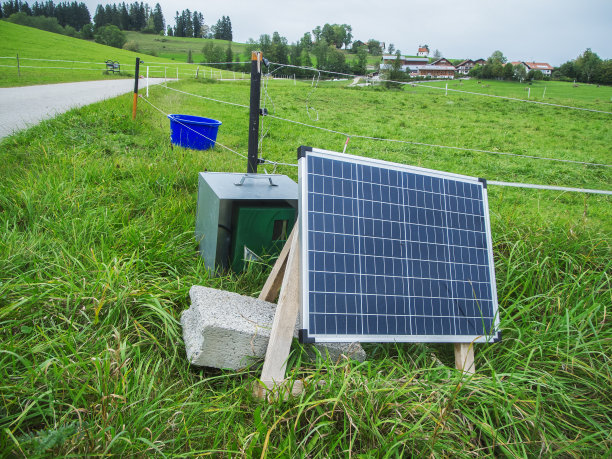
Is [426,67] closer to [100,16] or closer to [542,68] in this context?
[542,68]

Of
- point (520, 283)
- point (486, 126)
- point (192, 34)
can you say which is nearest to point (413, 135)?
point (486, 126)

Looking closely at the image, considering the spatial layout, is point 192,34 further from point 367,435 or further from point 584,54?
point 367,435

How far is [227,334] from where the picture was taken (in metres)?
2.51

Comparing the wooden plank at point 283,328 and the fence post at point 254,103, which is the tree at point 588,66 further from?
the wooden plank at point 283,328

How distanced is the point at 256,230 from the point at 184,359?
1.23 m

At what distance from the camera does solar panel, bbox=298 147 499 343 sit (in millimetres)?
2475

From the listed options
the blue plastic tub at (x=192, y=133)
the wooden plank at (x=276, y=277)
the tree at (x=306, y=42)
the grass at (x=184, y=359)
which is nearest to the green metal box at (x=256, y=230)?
the grass at (x=184, y=359)

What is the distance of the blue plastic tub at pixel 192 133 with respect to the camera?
24.2 feet

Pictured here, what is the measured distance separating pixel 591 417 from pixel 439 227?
4.53 ft

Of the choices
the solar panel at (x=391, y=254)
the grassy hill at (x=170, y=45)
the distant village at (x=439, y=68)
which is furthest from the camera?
the grassy hill at (x=170, y=45)

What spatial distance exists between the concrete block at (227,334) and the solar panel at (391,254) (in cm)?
30

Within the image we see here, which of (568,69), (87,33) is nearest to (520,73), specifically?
(568,69)

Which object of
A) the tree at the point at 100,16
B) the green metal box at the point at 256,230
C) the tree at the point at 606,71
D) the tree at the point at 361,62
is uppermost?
the tree at the point at 100,16

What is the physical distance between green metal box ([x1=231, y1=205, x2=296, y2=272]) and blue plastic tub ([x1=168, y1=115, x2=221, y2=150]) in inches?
167
